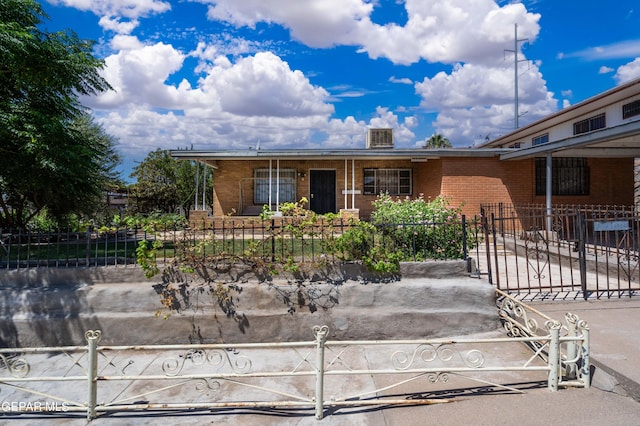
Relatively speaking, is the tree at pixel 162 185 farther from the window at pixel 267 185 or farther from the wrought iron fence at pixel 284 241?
the wrought iron fence at pixel 284 241

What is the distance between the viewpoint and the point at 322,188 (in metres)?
15.2

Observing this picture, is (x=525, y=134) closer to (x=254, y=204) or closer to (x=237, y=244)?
(x=254, y=204)

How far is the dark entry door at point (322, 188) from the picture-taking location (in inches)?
600

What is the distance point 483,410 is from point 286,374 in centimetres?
188

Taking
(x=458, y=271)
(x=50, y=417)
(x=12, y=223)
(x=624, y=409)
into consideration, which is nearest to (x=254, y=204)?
(x=12, y=223)

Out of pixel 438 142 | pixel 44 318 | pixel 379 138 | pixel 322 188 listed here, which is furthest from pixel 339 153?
pixel 438 142

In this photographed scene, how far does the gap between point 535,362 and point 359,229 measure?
9.45ft

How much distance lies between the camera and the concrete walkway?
350 centimetres

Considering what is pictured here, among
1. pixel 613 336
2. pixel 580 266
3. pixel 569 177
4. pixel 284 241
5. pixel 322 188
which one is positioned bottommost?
pixel 613 336

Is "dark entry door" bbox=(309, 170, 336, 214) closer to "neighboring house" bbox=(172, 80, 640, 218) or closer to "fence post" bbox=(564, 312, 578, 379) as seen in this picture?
"neighboring house" bbox=(172, 80, 640, 218)

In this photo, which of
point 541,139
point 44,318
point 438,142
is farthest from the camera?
point 438,142

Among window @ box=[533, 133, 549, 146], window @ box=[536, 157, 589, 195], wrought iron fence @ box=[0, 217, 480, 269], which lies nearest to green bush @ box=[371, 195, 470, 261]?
wrought iron fence @ box=[0, 217, 480, 269]

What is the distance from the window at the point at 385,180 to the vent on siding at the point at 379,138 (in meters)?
1.35

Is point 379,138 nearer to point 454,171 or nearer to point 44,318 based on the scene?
point 454,171
